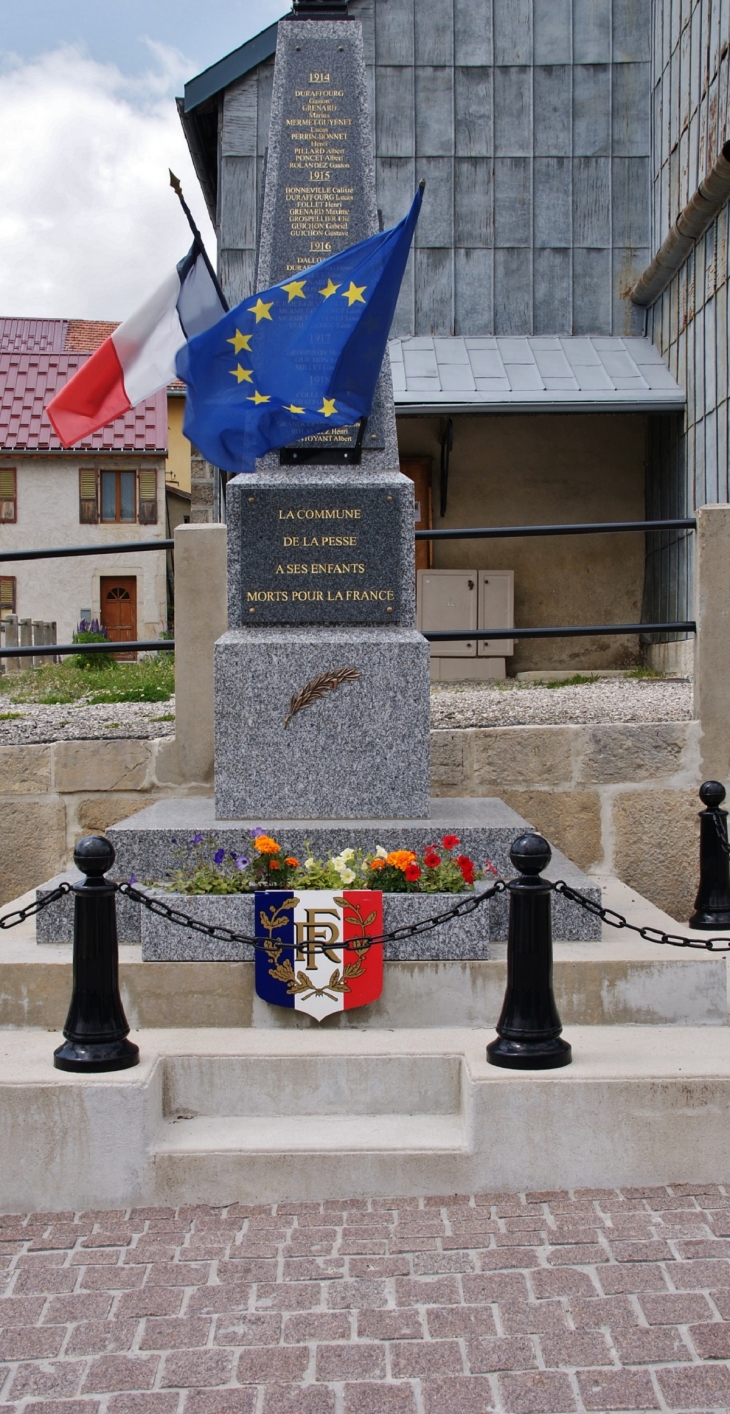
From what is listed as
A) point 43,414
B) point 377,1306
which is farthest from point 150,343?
point 43,414

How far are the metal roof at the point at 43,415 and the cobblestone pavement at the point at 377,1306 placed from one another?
2746cm

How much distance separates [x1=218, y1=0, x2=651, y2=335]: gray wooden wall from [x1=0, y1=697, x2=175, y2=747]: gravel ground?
7239 millimetres

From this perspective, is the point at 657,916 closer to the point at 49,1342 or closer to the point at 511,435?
the point at 49,1342

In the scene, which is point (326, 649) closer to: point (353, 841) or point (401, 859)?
point (353, 841)

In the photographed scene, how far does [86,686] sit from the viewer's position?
8.49 meters

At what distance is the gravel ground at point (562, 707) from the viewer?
5902mm

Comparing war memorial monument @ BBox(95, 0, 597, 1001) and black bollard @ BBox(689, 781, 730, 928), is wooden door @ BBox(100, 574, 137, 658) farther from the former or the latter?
black bollard @ BBox(689, 781, 730, 928)

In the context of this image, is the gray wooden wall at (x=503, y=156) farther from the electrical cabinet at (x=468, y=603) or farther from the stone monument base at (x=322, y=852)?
the stone monument base at (x=322, y=852)

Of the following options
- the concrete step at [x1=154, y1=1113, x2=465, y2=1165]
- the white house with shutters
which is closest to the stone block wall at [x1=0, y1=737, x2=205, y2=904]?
the concrete step at [x1=154, y1=1113, x2=465, y2=1165]

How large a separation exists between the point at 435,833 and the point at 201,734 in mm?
1637

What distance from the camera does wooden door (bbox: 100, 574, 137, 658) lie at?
30.9 meters

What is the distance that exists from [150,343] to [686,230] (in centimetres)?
661

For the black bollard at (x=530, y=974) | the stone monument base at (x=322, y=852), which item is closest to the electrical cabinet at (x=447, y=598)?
the stone monument base at (x=322, y=852)

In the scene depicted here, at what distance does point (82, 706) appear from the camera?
691 cm
